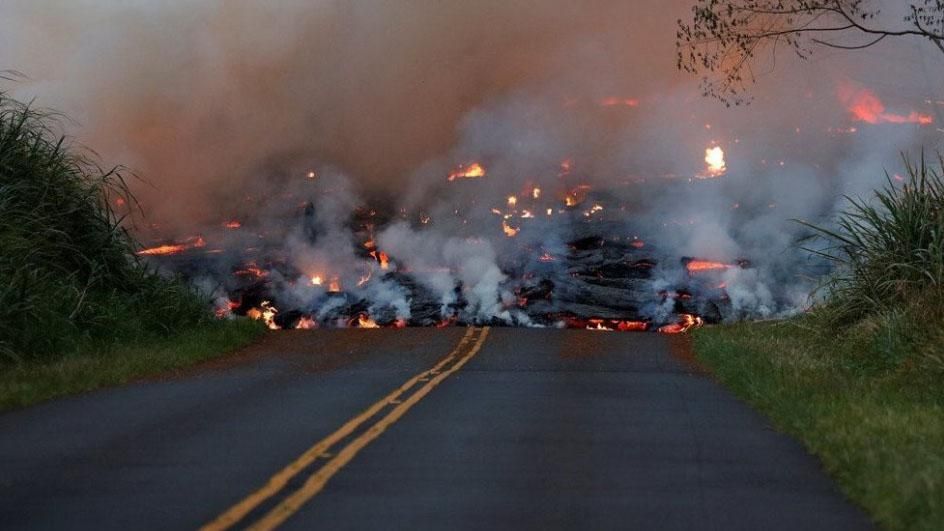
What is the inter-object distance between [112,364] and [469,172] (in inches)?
1640

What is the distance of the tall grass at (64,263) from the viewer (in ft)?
60.1

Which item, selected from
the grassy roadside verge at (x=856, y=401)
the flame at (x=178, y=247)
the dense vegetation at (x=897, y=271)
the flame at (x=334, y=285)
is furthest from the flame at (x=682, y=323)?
the flame at (x=178, y=247)

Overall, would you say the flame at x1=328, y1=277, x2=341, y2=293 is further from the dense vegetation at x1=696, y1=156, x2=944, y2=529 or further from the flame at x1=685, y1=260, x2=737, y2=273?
the dense vegetation at x1=696, y1=156, x2=944, y2=529

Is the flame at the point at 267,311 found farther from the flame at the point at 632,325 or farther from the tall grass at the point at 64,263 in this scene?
the tall grass at the point at 64,263

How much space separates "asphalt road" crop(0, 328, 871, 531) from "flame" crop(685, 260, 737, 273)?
78.0 feet

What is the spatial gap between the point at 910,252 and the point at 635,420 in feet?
23.7

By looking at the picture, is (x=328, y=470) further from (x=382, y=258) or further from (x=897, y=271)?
(x=382, y=258)

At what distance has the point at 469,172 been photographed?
5897 cm

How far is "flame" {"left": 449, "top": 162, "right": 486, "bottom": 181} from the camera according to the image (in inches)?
2308

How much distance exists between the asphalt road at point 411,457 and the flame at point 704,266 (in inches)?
935

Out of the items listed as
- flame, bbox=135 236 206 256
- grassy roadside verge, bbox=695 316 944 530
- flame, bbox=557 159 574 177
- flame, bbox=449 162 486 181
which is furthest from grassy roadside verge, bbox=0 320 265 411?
flame, bbox=557 159 574 177

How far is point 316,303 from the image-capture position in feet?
122

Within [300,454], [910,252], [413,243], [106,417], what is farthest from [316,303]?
[300,454]

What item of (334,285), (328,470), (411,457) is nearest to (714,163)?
(334,285)
